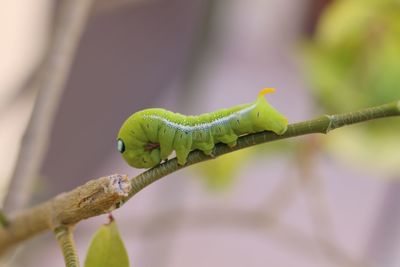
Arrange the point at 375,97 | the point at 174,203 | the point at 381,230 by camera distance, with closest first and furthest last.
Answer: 1. the point at 375,97
2. the point at 174,203
3. the point at 381,230

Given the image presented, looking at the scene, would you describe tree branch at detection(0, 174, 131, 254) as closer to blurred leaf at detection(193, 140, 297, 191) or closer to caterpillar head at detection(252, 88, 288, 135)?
caterpillar head at detection(252, 88, 288, 135)

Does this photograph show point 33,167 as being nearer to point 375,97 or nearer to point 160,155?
point 160,155

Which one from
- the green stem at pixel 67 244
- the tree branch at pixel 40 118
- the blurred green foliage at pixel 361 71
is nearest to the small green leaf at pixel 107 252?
the green stem at pixel 67 244

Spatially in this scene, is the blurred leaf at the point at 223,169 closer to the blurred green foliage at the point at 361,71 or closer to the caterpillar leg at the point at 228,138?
the blurred green foliage at the point at 361,71

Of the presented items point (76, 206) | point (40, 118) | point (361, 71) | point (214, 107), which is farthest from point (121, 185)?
point (214, 107)

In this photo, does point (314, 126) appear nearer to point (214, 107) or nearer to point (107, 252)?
point (107, 252)

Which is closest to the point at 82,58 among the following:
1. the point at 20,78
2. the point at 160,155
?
the point at 20,78
